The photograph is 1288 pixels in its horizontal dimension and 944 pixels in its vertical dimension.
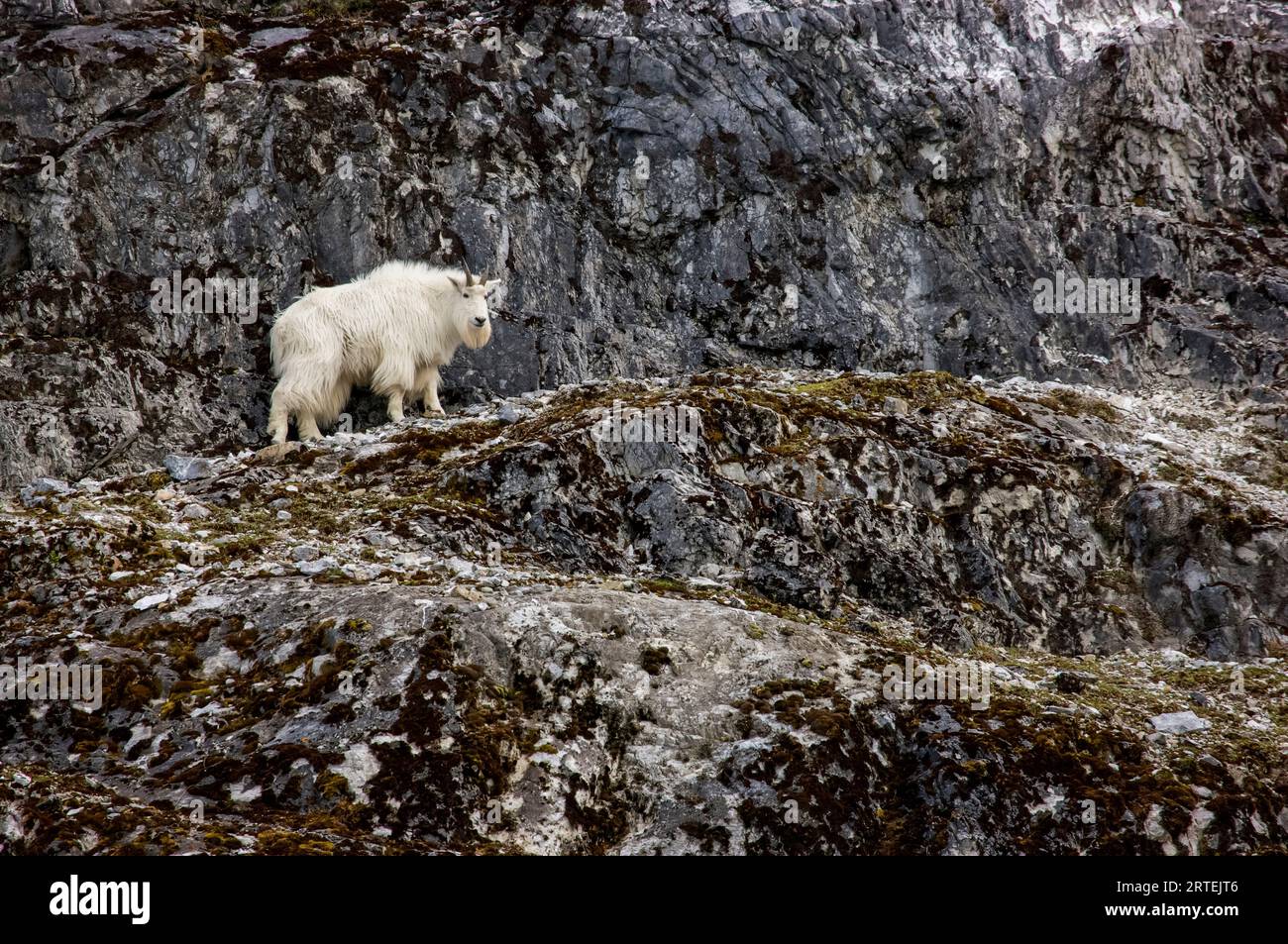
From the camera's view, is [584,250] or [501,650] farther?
[584,250]

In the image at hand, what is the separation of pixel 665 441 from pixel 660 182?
859cm

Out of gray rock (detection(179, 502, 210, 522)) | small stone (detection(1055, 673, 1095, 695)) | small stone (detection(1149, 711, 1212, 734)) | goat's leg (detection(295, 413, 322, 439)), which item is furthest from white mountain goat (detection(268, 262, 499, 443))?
small stone (detection(1149, 711, 1212, 734))

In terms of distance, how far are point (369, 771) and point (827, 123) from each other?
17231 millimetres

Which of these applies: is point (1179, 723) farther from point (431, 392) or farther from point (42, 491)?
point (42, 491)

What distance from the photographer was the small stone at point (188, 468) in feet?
46.0

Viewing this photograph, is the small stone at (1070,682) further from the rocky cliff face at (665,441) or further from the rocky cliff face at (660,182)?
the rocky cliff face at (660,182)

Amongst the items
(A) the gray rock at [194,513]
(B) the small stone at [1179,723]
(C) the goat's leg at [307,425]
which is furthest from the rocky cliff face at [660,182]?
(B) the small stone at [1179,723]

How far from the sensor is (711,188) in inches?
819

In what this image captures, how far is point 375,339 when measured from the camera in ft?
55.3

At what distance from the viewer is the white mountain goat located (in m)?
16.4

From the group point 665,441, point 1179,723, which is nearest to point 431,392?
point 665,441

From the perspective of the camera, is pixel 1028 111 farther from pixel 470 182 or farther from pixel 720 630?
pixel 720 630

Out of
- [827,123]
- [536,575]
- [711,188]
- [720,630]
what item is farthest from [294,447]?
[827,123]

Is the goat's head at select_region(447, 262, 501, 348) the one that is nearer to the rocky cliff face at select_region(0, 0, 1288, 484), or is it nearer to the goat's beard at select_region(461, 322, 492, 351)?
the goat's beard at select_region(461, 322, 492, 351)
